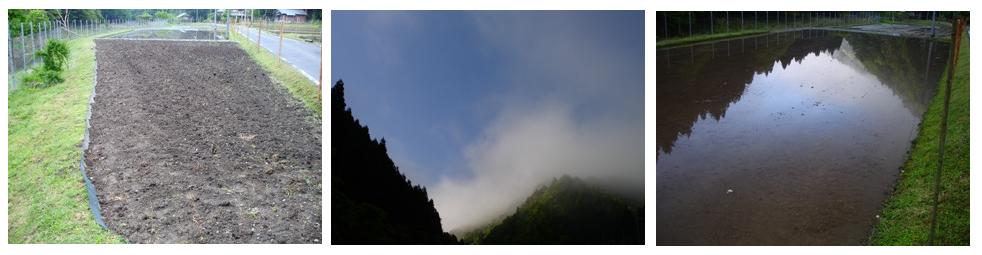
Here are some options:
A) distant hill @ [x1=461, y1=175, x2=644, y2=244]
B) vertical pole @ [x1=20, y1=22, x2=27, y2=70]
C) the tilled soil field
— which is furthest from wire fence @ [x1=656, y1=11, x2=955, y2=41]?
vertical pole @ [x1=20, y1=22, x2=27, y2=70]

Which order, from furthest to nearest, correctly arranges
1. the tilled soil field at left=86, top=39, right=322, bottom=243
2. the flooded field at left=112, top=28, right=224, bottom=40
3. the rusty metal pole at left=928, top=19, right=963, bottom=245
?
1. the flooded field at left=112, top=28, right=224, bottom=40
2. the tilled soil field at left=86, top=39, right=322, bottom=243
3. the rusty metal pole at left=928, top=19, right=963, bottom=245

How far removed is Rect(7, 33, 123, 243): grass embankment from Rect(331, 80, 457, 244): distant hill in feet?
4.93

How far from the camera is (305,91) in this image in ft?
16.1

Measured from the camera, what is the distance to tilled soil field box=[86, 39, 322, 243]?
465 centimetres

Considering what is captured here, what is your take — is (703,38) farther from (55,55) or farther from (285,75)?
(55,55)

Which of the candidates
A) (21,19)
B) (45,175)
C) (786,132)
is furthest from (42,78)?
(786,132)

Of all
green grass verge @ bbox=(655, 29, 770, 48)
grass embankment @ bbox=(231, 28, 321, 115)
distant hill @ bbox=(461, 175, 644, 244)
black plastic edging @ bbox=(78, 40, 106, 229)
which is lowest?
distant hill @ bbox=(461, 175, 644, 244)

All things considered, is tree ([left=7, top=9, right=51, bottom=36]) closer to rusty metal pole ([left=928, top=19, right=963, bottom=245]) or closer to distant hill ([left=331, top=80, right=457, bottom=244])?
distant hill ([left=331, top=80, right=457, bottom=244])

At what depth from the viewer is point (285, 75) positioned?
507 centimetres

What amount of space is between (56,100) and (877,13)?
19.4 feet

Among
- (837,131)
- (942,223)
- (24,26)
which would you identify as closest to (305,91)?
(24,26)

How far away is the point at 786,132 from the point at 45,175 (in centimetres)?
530
